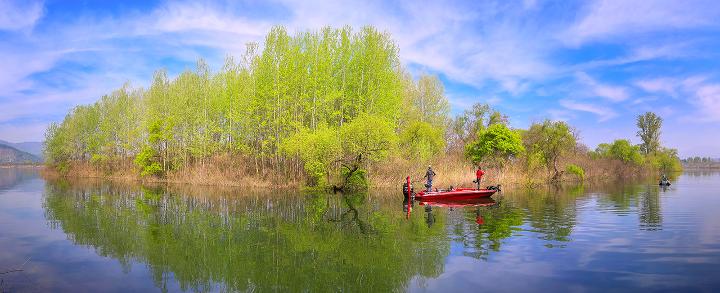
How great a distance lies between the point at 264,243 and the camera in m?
14.2

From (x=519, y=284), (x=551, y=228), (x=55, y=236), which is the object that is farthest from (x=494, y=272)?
(x=55, y=236)

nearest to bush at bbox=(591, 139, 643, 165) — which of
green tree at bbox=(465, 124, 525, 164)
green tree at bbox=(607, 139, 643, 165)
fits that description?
green tree at bbox=(607, 139, 643, 165)

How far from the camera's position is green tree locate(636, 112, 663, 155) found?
300 ft

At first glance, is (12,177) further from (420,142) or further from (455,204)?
(455,204)

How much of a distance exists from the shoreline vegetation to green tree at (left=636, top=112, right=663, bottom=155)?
40.7 metres

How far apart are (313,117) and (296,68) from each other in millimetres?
4465

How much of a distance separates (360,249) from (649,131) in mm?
97705

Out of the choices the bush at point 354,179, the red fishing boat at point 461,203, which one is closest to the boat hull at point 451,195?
the red fishing boat at point 461,203

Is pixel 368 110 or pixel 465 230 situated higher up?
pixel 368 110

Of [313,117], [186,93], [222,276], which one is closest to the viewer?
[222,276]

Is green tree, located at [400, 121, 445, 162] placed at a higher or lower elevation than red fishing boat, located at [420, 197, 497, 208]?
higher

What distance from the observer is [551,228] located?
17203mm

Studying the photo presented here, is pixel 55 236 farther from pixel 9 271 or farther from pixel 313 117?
pixel 313 117

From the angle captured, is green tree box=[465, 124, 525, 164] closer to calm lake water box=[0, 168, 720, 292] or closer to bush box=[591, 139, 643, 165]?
calm lake water box=[0, 168, 720, 292]
